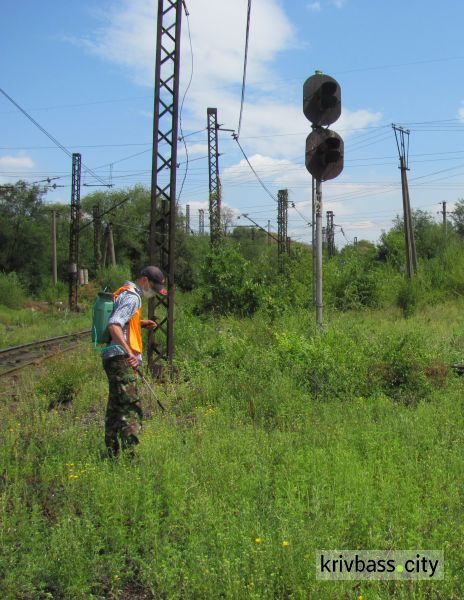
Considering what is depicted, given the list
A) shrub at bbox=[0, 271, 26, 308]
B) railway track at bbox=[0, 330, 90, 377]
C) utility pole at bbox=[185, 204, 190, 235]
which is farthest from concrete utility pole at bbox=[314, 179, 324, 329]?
utility pole at bbox=[185, 204, 190, 235]

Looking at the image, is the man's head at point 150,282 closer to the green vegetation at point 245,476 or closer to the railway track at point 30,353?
the green vegetation at point 245,476

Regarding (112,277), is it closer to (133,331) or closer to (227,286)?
(227,286)

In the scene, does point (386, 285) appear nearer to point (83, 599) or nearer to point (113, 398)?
point (113, 398)

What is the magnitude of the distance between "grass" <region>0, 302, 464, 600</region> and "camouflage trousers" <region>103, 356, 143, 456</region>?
7.2 inches

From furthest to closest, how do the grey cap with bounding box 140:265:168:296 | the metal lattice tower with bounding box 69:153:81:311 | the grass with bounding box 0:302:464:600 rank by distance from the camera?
the metal lattice tower with bounding box 69:153:81:311 → the grey cap with bounding box 140:265:168:296 → the grass with bounding box 0:302:464:600

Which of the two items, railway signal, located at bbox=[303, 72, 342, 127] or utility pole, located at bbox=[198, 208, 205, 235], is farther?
utility pole, located at bbox=[198, 208, 205, 235]

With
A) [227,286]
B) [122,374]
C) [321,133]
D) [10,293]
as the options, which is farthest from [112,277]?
A: [122,374]

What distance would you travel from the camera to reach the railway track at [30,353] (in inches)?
613

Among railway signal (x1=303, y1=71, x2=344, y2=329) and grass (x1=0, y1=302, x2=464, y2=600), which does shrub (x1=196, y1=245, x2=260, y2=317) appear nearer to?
railway signal (x1=303, y1=71, x2=344, y2=329)

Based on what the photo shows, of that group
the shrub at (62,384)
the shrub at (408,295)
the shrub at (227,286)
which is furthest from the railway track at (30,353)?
the shrub at (408,295)

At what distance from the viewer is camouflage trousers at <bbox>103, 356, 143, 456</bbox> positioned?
5.28 m

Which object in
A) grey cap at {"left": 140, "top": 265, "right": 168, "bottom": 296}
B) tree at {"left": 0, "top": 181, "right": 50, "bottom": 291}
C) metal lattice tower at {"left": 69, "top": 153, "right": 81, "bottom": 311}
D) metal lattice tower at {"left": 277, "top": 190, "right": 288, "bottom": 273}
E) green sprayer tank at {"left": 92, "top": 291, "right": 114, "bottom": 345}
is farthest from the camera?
tree at {"left": 0, "top": 181, "right": 50, "bottom": 291}

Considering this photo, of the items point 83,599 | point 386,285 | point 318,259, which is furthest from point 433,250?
point 83,599

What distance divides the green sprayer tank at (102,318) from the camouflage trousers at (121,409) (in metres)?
0.22
